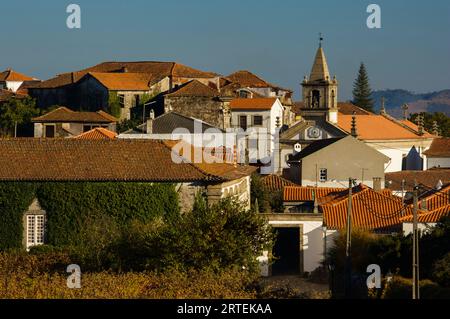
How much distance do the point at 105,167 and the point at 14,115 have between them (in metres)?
34.8

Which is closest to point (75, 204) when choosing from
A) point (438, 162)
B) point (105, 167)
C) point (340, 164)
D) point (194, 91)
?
point (105, 167)

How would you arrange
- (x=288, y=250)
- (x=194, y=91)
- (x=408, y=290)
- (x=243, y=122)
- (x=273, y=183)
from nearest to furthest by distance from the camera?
(x=408, y=290), (x=288, y=250), (x=273, y=183), (x=194, y=91), (x=243, y=122)

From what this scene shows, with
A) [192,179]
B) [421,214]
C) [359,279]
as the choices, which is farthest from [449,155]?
[359,279]

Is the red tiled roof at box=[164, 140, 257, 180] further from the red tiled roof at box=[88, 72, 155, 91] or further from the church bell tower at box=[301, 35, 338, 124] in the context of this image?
the church bell tower at box=[301, 35, 338, 124]

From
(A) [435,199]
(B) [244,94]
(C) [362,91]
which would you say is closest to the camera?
(A) [435,199]

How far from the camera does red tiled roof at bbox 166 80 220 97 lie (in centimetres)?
7338

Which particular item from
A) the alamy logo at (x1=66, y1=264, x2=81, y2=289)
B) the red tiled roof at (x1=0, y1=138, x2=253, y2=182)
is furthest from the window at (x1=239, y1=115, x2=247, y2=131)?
the alamy logo at (x1=66, y1=264, x2=81, y2=289)

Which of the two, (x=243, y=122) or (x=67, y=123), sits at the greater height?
(x=243, y=122)

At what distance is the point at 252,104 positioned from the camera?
7981 centimetres

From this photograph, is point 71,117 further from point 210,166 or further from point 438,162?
point 210,166

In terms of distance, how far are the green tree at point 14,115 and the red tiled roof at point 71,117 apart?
2350 millimetres

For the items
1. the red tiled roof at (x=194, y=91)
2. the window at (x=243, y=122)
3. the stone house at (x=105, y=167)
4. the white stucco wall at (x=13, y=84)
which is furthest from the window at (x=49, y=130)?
the white stucco wall at (x=13, y=84)

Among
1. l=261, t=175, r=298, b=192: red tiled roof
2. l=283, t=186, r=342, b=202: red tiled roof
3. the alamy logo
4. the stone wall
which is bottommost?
the alamy logo

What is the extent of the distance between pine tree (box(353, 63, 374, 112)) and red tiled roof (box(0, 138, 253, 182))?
102 m
